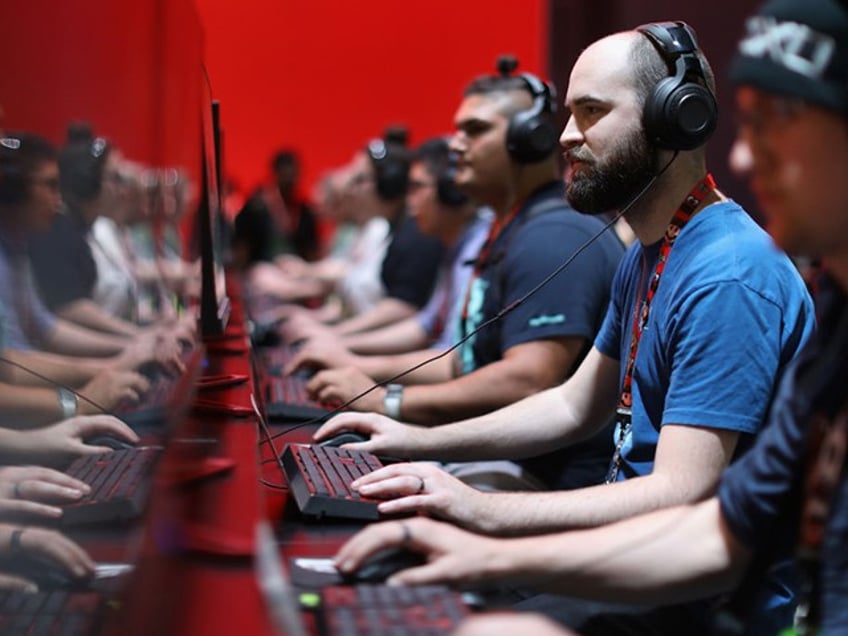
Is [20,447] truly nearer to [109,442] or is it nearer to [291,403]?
[109,442]

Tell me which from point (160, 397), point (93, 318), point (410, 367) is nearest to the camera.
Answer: point (93, 318)

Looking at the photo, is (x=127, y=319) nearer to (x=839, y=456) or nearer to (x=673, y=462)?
(x=673, y=462)

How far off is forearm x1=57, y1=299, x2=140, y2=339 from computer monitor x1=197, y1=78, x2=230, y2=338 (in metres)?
0.72

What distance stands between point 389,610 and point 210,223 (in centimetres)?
152

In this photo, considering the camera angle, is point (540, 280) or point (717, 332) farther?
point (540, 280)

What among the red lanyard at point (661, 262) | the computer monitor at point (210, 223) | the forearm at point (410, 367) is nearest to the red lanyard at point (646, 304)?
the red lanyard at point (661, 262)

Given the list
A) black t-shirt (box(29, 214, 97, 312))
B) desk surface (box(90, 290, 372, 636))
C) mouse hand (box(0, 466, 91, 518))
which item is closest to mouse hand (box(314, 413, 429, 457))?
desk surface (box(90, 290, 372, 636))

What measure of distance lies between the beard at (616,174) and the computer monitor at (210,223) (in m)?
0.86

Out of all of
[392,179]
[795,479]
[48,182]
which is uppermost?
[48,182]

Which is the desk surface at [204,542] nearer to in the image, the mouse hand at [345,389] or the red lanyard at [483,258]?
the mouse hand at [345,389]

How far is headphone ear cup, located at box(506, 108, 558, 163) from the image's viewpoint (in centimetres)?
263

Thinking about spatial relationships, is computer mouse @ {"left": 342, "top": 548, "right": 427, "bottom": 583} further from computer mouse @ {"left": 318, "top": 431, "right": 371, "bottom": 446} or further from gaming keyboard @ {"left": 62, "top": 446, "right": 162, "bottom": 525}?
computer mouse @ {"left": 318, "top": 431, "right": 371, "bottom": 446}

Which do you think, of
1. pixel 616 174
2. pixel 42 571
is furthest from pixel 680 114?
pixel 42 571

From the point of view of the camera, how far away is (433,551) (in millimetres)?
1177
